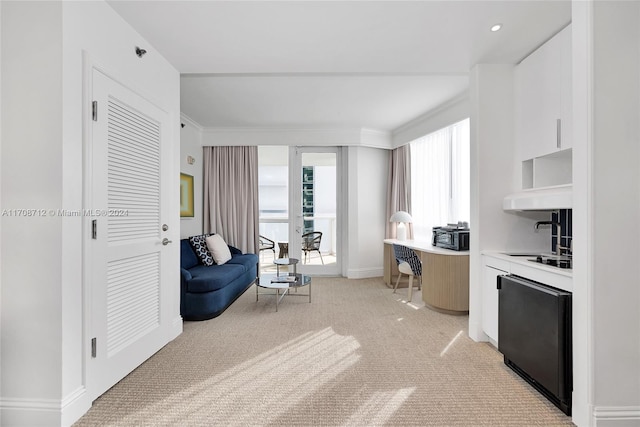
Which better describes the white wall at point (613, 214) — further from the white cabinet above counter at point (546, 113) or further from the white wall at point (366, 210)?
the white wall at point (366, 210)

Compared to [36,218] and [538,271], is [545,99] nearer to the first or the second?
[538,271]

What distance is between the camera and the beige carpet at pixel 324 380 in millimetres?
1779

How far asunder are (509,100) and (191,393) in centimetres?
330

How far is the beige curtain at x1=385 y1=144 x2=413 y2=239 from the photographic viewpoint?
5355 mm

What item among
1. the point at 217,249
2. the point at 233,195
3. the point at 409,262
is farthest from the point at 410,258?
the point at 233,195

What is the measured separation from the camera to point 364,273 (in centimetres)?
554

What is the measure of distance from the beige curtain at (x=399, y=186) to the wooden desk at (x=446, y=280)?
5.17ft

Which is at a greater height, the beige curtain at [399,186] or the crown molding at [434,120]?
the crown molding at [434,120]

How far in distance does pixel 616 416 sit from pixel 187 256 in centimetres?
410

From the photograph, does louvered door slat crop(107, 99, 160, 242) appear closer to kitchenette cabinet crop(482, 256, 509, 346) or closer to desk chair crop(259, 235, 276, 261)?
kitchenette cabinet crop(482, 256, 509, 346)

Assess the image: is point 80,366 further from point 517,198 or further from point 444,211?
point 444,211

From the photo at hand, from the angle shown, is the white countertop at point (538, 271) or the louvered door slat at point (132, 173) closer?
the white countertop at point (538, 271)

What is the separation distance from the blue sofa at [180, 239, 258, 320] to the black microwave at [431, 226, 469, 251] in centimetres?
260

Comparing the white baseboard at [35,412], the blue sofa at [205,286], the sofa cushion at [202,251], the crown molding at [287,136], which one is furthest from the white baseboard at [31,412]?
the crown molding at [287,136]
